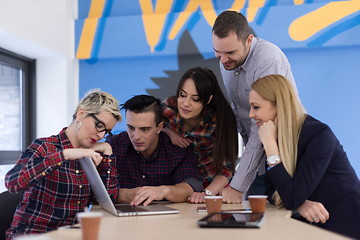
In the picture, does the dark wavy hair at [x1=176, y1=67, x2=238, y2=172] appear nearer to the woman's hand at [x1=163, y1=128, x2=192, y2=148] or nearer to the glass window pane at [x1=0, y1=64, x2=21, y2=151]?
the woman's hand at [x1=163, y1=128, x2=192, y2=148]

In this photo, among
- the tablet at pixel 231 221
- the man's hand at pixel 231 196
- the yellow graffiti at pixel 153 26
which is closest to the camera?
Answer: the tablet at pixel 231 221

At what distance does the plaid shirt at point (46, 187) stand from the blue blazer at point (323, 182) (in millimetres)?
836

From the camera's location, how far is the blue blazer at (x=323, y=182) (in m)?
1.84

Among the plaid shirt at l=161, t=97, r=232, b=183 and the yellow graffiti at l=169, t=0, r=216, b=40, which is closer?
the plaid shirt at l=161, t=97, r=232, b=183

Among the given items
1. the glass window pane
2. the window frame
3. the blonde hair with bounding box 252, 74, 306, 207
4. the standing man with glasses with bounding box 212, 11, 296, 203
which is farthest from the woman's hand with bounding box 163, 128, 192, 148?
the window frame

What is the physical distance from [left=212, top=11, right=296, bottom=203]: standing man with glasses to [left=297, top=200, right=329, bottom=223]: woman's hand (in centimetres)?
42

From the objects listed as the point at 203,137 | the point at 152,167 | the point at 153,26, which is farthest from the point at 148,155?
the point at 153,26

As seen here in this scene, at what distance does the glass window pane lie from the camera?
4082 mm

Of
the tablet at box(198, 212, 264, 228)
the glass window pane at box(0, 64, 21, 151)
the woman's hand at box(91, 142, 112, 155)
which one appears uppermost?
the glass window pane at box(0, 64, 21, 151)

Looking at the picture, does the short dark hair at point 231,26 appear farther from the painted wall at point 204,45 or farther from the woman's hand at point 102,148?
the painted wall at point 204,45

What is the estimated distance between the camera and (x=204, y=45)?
4.19m

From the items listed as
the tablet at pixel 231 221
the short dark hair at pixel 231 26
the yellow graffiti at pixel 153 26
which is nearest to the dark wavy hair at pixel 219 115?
the short dark hair at pixel 231 26

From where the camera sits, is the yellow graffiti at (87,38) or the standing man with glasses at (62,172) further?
the yellow graffiti at (87,38)

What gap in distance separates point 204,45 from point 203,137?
5.77 ft
